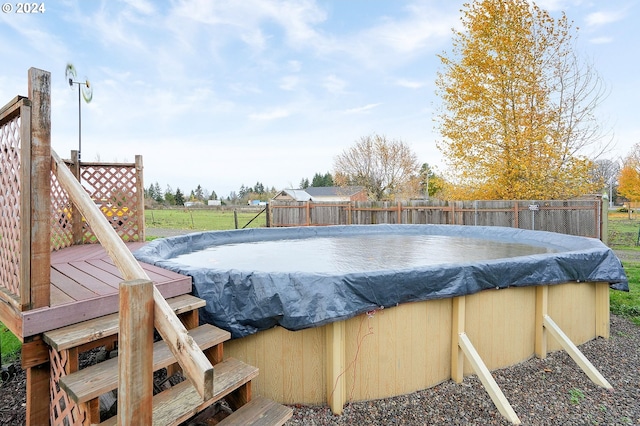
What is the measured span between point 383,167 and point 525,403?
1683 centimetres

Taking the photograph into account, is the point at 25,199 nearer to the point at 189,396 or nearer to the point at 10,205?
the point at 10,205

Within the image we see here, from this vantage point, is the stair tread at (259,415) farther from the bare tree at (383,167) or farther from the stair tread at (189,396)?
the bare tree at (383,167)

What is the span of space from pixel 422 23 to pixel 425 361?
7251mm

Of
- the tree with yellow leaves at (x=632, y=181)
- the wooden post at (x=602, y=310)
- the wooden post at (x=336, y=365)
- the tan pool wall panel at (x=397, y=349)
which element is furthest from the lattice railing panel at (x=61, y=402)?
the tree with yellow leaves at (x=632, y=181)

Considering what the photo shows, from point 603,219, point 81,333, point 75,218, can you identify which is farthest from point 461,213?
point 81,333

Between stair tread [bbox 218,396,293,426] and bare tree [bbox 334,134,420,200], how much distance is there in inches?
672

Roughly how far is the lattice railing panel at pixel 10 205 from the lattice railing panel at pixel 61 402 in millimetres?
398

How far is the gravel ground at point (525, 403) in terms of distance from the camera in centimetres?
196

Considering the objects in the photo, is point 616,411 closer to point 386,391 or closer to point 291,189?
point 386,391

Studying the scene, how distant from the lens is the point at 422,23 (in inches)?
283

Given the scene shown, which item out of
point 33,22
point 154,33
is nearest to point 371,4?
point 154,33

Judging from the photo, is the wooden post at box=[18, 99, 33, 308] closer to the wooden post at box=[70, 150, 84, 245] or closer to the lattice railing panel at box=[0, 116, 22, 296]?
the lattice railing panel at box=[0, 116, 22, 296]

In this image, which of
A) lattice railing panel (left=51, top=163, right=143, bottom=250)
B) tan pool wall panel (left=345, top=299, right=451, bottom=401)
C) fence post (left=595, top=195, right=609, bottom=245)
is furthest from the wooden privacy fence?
tan pool wall panel (left=345, top=299, right=451, bottom=401)

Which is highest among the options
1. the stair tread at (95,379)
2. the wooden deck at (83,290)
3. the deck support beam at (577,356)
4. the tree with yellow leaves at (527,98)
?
the tree with yellow leaves at (527,98)
